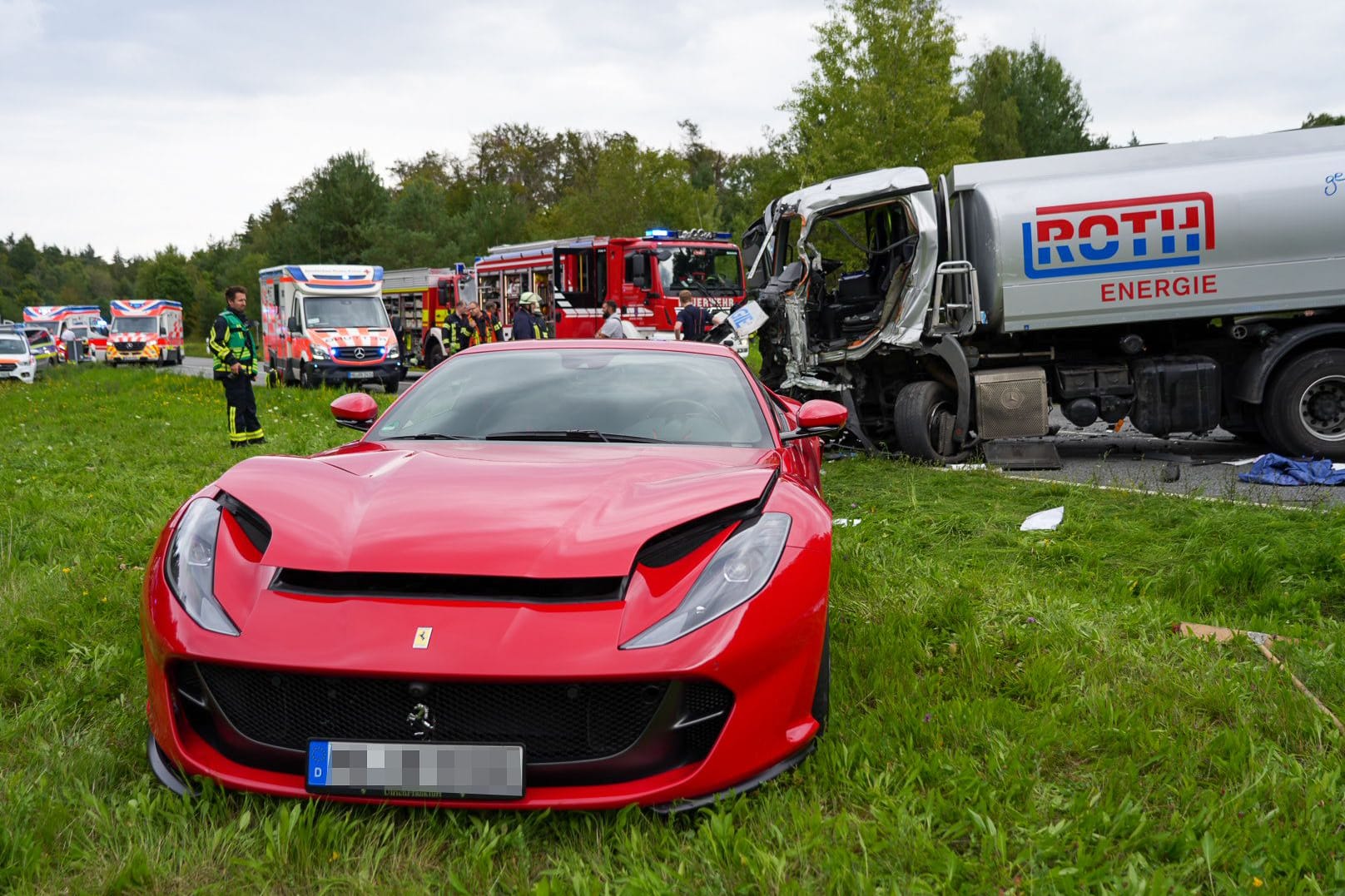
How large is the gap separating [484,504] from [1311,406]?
926 centimetres

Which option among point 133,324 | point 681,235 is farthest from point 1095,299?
point 133,324

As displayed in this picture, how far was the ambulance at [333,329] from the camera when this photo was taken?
78.4ft

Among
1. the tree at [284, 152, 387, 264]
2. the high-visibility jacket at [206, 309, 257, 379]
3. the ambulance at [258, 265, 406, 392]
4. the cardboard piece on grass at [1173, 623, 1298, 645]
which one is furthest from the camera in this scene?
the tree at [284, 152, 387, 264]

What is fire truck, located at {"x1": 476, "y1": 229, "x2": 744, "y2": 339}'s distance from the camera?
21.3 m

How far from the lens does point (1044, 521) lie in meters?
6.97

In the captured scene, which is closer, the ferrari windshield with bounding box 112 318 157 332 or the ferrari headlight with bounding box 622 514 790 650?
the ferrari headlight with bounding box 622 514 790 650

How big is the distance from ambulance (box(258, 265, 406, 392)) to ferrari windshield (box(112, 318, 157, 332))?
21442mm

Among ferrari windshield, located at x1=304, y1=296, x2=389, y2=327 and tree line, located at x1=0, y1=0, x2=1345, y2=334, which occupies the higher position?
tree line, located at x1=0, y1=0, x2=1345, y2=334

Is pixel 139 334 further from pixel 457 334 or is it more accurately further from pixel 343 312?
pixel 457 334

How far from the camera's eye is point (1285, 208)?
9.77 m

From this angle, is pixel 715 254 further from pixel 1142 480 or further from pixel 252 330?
pixel 1142 480

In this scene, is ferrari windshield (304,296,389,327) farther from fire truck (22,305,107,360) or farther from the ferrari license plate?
fire truck (22,305,107,360)

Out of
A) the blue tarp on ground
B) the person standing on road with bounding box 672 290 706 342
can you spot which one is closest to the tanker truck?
the blue tarp on ground

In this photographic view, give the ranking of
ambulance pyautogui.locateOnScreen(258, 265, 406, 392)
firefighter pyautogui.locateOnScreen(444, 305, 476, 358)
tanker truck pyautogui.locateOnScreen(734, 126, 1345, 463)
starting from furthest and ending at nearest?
1. ambulance pyautogui.locateOnScreen(258, 265, 406, 392)
2. firefighter pyautogui.locateOnScreen(444, 305, 476, 358)
3. tanker truck pyautogui.locateOnScreen(734, 126, 1345, 463)
